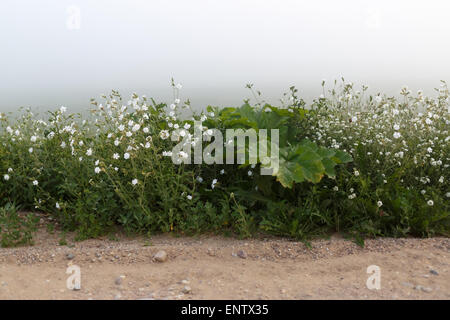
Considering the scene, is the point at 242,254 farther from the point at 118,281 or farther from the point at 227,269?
the point at 118,281

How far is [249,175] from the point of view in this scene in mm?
5062

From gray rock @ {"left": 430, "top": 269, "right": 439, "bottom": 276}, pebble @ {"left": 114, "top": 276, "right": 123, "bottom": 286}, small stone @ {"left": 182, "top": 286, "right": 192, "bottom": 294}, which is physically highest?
gray rock @ {"left": 430, "top": 269, "right": 439, "bottom": 276}

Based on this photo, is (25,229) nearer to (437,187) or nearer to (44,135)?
(44,135)

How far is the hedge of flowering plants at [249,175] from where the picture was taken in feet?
15.0

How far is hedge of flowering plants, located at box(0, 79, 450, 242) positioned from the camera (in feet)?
15.0

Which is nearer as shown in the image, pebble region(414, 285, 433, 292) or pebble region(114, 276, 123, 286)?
pebble region(414, 285, 433, 292)

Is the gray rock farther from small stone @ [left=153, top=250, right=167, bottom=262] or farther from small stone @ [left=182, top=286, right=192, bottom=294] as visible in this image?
small stone @ [left=153, top=250, right=167, bottom=262]

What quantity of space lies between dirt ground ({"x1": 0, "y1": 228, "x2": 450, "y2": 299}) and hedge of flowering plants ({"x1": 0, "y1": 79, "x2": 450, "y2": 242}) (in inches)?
9.1

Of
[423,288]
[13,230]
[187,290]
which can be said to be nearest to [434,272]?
[423,288]

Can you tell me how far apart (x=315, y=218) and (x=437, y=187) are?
1.77 m

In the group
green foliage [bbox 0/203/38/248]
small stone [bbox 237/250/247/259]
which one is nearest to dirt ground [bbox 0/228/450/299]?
small stone [bbox 237/250/247/259]

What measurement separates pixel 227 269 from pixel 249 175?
143cm

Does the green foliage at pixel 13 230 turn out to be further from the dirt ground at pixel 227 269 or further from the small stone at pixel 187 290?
the small stone at pixel 187 290
